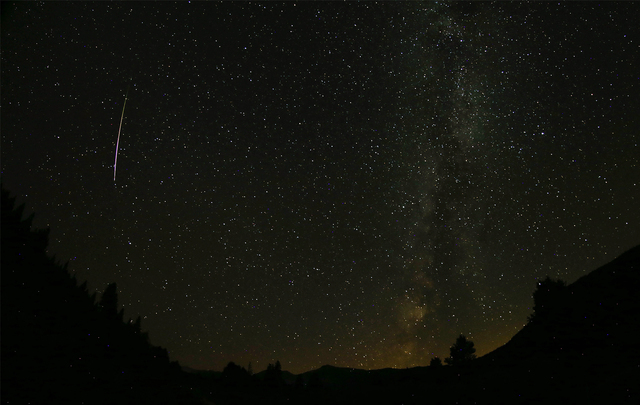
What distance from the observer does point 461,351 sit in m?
45.6

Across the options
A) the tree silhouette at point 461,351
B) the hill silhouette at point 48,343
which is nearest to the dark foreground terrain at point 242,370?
the hill silhouette at point 48,343

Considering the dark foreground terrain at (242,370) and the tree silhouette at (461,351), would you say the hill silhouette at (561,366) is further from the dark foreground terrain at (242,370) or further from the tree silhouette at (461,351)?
the tree silhouette at (461,351)

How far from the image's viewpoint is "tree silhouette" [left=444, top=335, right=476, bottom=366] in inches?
1774

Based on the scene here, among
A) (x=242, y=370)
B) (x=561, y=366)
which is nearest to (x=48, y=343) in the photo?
(x=561, y=366)

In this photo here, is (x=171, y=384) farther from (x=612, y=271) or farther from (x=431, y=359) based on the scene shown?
(x=612, y=271)

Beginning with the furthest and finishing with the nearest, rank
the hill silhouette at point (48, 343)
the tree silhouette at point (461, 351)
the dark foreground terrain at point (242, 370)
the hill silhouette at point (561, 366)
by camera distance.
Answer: the tree silhouette at point (461, 351), the hill silhouette at point (561, 366), the dark foreground terrain at point (242, 370), the hill silhouette at point (48, 343)

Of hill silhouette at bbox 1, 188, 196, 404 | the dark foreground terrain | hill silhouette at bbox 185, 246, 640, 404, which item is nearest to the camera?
hill silhouette at bbox 1, 188, 196, 404

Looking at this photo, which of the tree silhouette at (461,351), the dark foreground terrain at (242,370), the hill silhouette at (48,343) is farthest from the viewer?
the tree silhouette at (461,351)

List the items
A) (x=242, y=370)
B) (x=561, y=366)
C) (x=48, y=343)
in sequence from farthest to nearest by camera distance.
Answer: (x=242, y=370) → (x=561, y=366) → (x=48, y=343)

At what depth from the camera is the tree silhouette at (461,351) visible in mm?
45062

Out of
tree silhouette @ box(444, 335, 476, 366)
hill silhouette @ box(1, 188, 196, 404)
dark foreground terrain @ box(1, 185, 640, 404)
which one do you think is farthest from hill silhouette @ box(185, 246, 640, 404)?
hill silhouette @ box(1, 188, 196, 404)

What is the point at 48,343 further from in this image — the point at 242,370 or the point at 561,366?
the point at 242,370

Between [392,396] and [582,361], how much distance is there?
609 inches

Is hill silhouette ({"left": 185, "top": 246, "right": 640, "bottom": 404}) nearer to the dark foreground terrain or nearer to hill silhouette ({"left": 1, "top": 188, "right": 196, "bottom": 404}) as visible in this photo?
the dark foreground terrain
